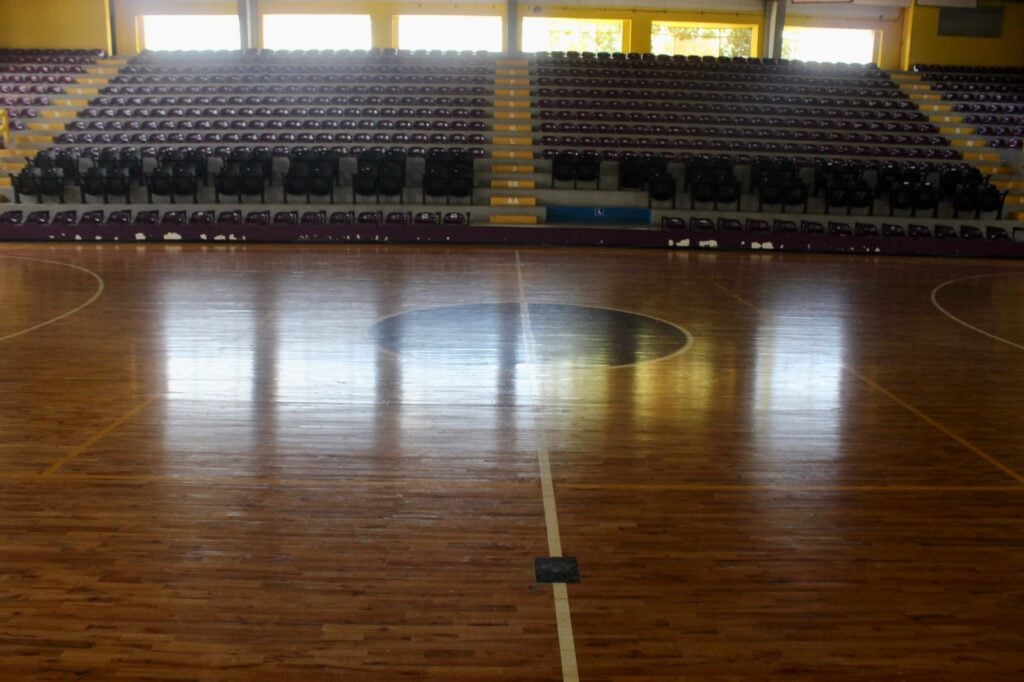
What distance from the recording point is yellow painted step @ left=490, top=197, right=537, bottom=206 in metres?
16.4

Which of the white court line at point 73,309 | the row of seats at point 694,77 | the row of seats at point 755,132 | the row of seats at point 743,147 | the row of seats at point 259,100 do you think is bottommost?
the white court line at point 73,309

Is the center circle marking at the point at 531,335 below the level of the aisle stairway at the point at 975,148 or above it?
below

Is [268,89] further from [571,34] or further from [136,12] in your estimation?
[571,34]

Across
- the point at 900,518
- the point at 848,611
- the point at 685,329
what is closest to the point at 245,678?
the point at 848,611

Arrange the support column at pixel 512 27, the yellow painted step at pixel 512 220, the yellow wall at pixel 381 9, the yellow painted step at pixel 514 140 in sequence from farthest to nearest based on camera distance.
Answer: the yellow wall at pixel 381 9
the support column at pixel 512 27
the yellow painted step at pixel 514 140
the yellow painted step at pixel 512 220

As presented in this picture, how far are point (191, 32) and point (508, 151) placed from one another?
12.0m

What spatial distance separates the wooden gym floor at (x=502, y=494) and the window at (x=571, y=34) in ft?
57.7

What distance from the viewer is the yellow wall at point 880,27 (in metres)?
24.0

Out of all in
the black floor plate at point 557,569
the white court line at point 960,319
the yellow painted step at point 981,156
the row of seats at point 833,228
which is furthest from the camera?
the yellow painted step at point 981,156

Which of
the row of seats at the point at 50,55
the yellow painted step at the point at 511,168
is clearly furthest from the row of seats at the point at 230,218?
the row of seats at the point at 50,55

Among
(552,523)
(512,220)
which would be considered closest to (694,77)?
(512,220)

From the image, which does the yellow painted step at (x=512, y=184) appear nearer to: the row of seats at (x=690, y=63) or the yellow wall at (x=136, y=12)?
the row of seats at (x=690, y=63)

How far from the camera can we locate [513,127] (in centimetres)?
1894

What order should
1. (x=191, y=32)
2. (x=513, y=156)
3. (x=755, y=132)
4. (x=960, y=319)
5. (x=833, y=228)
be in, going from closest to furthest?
(x=960, y=319), (x=833, y=228), (x=513, y=156), (x=755, y=132), (x=191, y=32)
